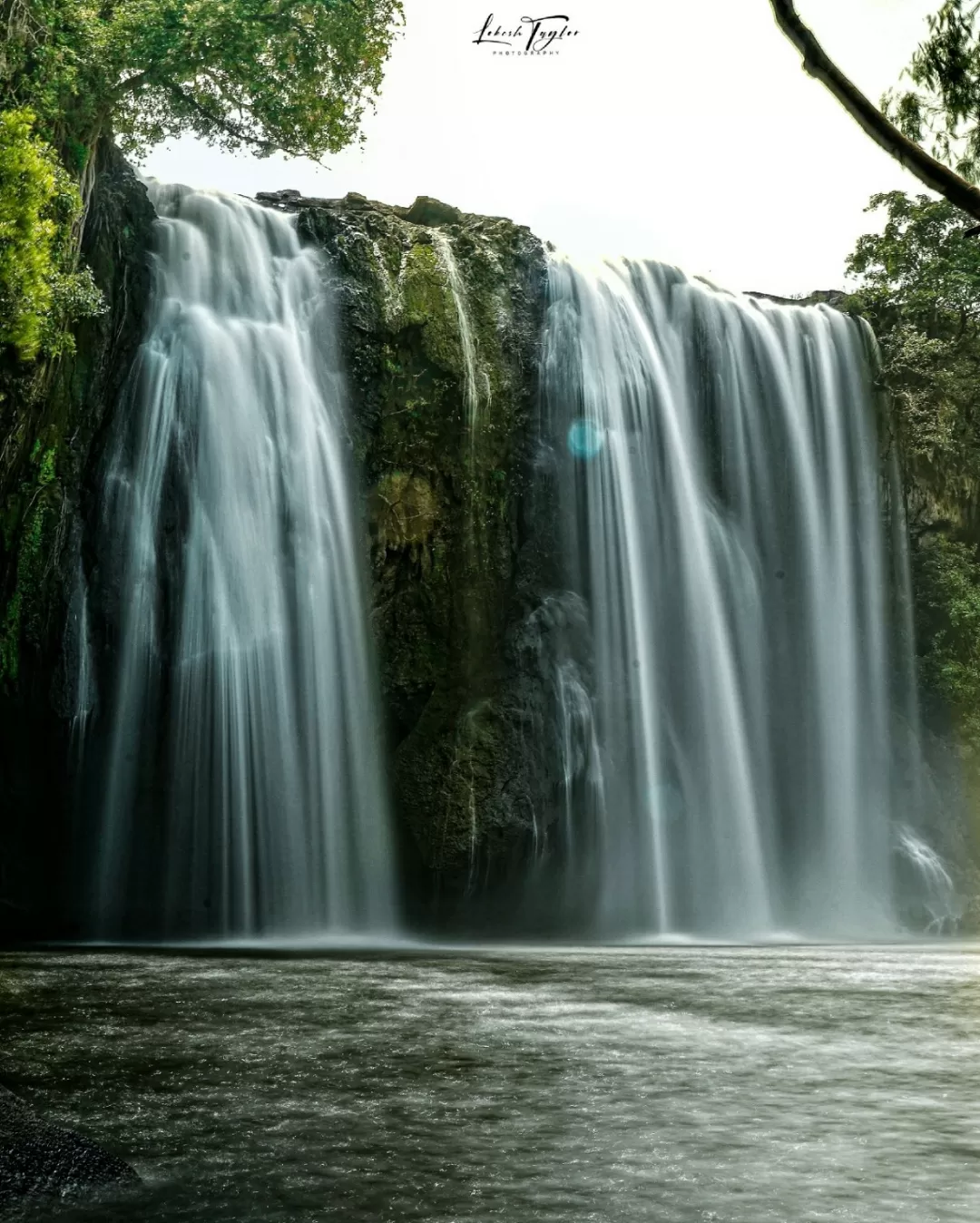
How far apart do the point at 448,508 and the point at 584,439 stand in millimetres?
2944

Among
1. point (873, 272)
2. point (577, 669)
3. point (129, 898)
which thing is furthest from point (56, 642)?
point (873, 272)

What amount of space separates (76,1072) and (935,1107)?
3.95 meters

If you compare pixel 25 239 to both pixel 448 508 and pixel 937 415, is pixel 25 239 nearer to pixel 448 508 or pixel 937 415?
pixel 448 508

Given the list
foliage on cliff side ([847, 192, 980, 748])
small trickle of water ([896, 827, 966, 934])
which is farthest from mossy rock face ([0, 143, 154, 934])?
foliage on cliff side ([847, 192, 980, 748])

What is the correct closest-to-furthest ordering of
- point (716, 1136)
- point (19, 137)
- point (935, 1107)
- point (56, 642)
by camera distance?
point (716, 1136) < point (935, 1107) < point (19, 137) < point (56, 642)

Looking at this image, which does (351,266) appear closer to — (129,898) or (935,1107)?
(129,898)

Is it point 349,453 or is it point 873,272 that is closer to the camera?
point 349,453

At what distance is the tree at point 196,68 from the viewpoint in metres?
16.9

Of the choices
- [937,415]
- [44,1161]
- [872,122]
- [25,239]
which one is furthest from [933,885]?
[44,1161]

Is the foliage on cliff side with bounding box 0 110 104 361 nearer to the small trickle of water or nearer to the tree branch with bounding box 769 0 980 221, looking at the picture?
the tree branch with bounding box 769 0 980 221

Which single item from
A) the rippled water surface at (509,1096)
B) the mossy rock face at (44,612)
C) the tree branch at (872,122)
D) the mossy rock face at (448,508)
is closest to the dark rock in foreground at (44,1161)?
the rippled water surface at (509,1096)

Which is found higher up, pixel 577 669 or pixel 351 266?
pixel 351 266

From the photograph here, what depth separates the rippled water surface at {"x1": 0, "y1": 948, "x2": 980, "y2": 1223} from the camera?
4.11m

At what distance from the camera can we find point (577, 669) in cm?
2092
